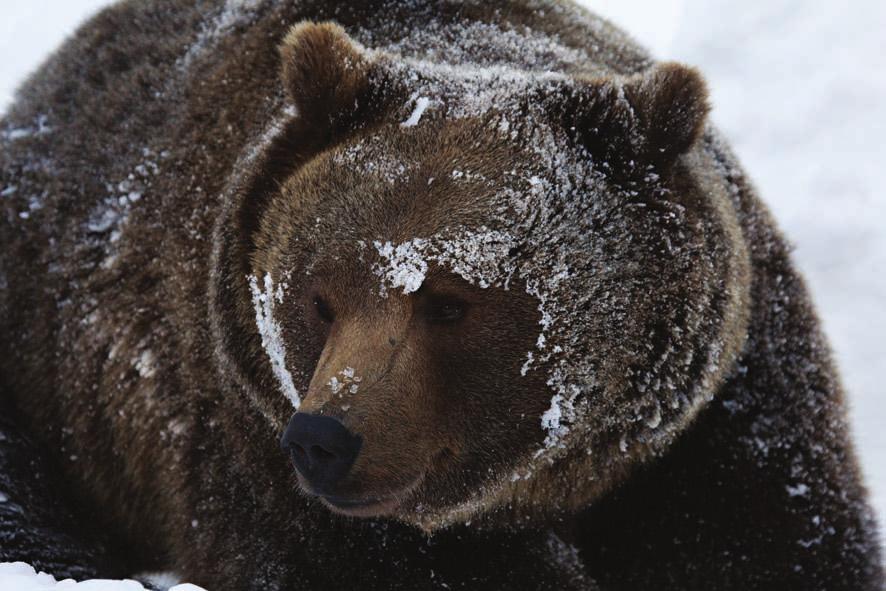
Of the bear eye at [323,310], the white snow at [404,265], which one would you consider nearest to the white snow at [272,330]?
the bear eye at [323,310]

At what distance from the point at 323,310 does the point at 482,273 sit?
445mm

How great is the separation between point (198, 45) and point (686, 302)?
2320 millimetres

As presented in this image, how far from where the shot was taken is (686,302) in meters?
3.08

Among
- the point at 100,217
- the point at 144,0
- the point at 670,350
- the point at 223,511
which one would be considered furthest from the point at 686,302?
the point at 144,0

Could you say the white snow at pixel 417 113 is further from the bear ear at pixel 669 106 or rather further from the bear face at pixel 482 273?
the bear ear at pixel 669 106

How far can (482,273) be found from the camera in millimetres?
2895

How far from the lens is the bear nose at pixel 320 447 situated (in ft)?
8.82

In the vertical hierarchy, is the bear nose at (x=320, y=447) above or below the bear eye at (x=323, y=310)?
below

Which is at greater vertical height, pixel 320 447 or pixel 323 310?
pixel 323 310

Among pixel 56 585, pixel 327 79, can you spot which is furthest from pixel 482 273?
pixel 56 585

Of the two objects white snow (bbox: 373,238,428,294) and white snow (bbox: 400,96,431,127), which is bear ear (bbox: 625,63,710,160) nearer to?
white snow (bbox: 400,96,431,127)

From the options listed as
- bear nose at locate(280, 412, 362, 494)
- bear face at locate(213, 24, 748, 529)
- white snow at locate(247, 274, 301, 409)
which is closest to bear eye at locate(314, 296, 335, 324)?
bear face at locate(213, 24, 748, 529)

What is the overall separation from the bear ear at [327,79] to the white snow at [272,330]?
1.59 feet

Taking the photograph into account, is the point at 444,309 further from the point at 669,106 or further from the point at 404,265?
the point at 669,106
